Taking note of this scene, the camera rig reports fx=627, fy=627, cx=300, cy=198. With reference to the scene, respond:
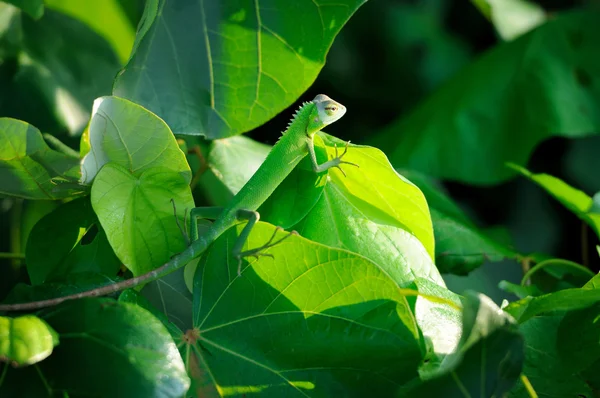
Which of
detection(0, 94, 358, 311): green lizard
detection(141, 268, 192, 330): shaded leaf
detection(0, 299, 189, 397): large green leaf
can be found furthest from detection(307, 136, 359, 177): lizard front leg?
detection(0, 299, 189, 397): large green leaf

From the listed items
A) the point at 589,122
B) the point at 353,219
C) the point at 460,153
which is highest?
the point at 353,219

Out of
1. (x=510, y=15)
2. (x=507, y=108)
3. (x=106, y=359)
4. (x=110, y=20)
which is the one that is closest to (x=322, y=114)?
(x=106, y=359)

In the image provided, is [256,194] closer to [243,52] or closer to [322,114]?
[322,114]

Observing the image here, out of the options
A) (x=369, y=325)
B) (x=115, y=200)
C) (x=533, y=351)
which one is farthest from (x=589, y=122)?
(x=115, y=200)

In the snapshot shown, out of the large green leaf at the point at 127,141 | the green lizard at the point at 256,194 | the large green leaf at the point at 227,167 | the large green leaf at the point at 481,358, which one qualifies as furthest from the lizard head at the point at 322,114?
the large green leaf at the point at 481,358

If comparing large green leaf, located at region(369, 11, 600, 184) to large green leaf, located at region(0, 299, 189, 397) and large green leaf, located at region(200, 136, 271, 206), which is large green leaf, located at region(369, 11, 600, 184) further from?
large green leaf, located at region(0, 299, 189, 397)

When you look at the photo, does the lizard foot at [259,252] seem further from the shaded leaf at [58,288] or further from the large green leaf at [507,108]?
the large green leaf at [507,108]

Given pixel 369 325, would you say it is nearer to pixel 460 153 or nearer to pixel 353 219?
pixel 353 219
